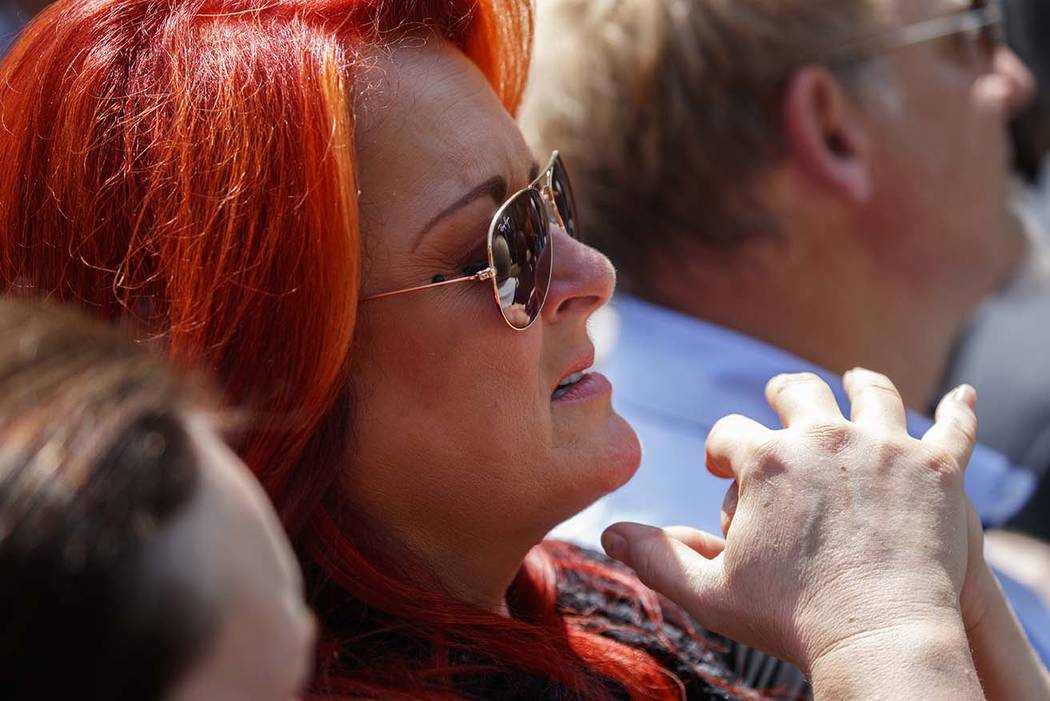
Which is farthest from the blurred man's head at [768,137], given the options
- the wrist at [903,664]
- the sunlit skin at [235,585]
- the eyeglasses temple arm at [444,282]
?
the sunlit skin at [235,585]

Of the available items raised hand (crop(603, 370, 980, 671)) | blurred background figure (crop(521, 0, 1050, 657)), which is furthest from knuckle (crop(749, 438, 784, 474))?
blurred background figure (crop(521, 0, 1050, 657))

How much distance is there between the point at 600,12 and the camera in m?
2.82

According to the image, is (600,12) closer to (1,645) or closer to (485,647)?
(485,647)

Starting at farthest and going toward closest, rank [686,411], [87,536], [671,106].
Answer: [671,106], [686,411], [87,536]

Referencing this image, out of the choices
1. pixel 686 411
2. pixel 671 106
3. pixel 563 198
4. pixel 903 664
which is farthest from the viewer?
pixel 671 106

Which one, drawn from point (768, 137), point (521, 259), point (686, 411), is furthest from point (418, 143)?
point (768, 137)

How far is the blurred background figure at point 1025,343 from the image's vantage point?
342cm

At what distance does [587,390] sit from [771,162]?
137 cm

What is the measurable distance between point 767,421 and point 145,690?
1.97 m

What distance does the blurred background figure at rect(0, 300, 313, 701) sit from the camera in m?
0.77

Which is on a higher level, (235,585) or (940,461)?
(235,585)

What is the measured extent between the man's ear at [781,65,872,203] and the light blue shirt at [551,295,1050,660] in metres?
0.44

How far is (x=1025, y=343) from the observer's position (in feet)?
12.4

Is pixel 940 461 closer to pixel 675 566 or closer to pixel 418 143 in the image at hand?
pixel 675 566
